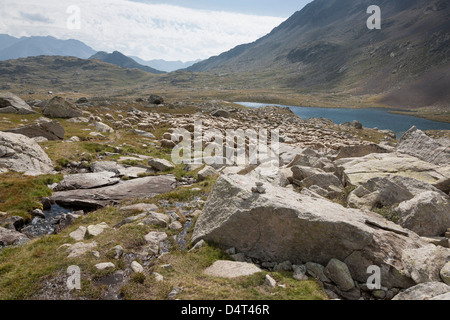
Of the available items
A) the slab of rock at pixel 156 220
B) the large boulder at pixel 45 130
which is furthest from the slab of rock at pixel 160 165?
the large boulder at pixel 45 130

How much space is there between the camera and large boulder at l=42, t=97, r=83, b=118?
47.6 meters

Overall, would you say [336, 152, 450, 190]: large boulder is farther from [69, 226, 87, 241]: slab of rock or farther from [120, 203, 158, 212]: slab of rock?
[69, 226, 87, 241]: slab of rock

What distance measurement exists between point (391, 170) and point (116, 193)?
68.7ft

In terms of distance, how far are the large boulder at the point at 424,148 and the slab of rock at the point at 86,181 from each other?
2704 centimetres

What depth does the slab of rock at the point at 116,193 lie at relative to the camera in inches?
657

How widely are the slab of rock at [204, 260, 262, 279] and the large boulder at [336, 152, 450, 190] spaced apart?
36.9 feet

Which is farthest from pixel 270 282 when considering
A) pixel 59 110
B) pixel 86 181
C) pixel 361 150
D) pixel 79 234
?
pixel 59 110

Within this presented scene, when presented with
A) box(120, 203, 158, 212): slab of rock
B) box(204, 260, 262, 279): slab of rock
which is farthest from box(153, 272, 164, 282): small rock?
box(120, 203, 158, 212): slab of rock

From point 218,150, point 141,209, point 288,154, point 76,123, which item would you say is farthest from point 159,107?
point 141,209

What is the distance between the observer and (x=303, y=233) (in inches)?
405

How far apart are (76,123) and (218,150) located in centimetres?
2908

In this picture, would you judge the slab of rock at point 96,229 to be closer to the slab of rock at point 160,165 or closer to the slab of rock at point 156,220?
the slab of rock at point 156,220

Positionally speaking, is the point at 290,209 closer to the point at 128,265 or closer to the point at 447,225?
the point at 128,265
